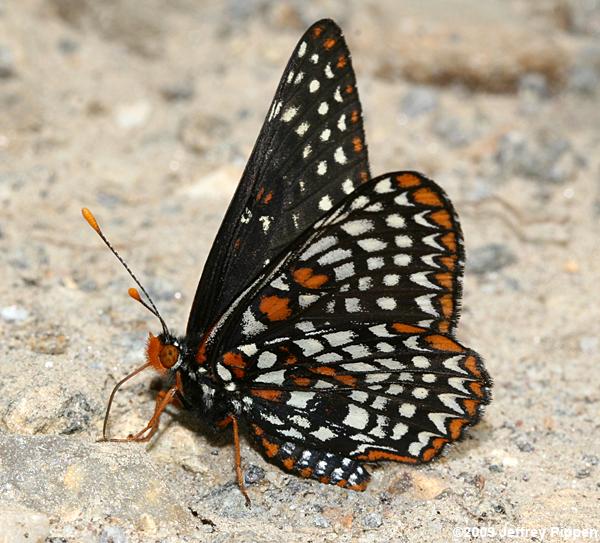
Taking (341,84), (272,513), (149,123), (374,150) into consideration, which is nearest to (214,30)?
(149,123)

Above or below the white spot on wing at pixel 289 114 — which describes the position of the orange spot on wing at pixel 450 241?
below

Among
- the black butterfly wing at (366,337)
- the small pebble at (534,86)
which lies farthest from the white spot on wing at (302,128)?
the small pebble at (534,86)

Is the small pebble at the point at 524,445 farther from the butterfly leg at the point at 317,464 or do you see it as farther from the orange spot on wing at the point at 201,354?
the orange spot on wing at the point at 201,354

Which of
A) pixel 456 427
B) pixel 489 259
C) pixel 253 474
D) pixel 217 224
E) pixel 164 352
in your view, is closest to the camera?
pixel 164 352

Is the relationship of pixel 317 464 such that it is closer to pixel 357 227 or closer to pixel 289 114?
pixel 357 227

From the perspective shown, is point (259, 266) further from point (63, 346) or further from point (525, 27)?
point (525, 27)

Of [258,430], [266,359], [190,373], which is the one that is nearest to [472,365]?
[266,359]
